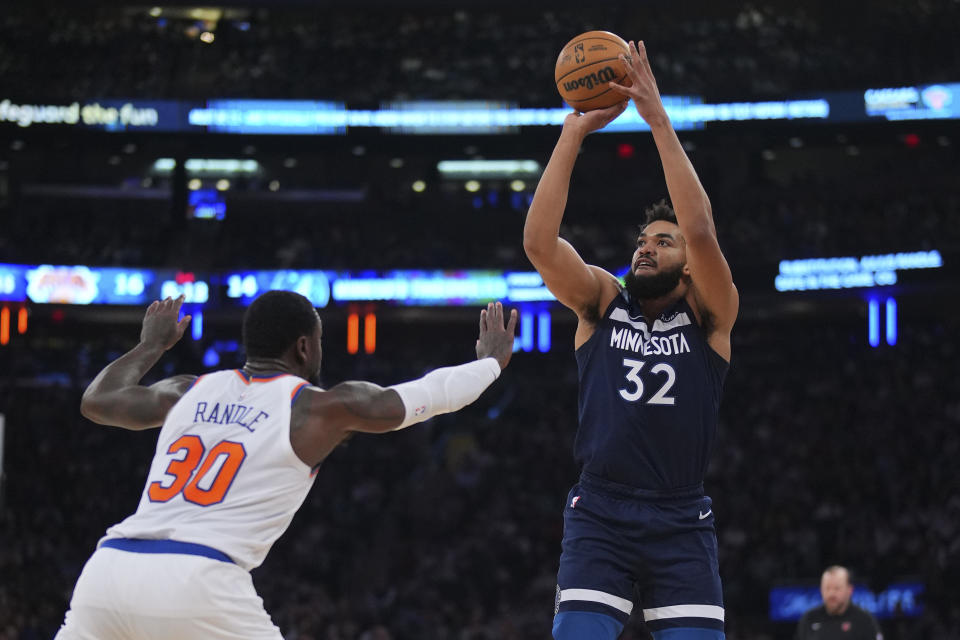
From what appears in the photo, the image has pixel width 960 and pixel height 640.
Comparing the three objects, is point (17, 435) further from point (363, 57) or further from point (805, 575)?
point (805, 575)

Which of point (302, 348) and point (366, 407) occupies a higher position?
point (302, 348)

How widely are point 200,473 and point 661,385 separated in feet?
6.32

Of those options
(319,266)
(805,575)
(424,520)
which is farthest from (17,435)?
(805,575)

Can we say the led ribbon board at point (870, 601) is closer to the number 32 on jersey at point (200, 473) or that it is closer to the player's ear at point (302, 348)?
the player's ear at point (302, 348)

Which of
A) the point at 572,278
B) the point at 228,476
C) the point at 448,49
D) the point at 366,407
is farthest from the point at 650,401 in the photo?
the point at 448,49

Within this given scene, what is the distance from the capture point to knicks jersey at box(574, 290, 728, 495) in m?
4.54

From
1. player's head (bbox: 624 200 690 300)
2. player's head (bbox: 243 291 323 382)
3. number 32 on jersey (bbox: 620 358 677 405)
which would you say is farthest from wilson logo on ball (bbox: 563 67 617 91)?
player's head (bbox: 243 291 323 382)

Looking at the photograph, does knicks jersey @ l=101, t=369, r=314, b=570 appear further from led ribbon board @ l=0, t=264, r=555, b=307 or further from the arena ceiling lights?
the arena ceiling lights

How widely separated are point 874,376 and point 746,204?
4.54 m

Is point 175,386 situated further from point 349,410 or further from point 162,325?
point 349,410

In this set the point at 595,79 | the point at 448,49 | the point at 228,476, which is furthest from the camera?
the point at 448,49

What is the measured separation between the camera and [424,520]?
2058 cm

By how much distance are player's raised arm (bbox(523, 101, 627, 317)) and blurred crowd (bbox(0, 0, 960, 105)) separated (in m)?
18.8

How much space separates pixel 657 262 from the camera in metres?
4.83
